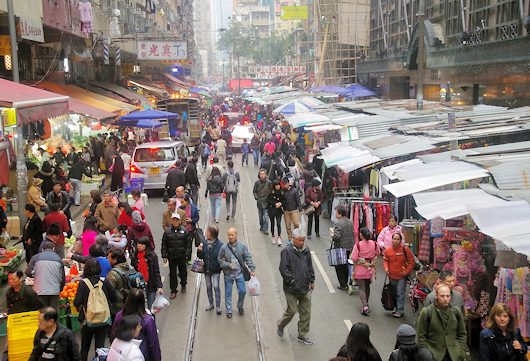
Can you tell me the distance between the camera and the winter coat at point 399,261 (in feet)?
33.4

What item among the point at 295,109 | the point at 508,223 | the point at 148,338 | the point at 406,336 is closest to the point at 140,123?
the point at 295,109

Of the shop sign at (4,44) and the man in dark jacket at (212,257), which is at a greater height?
the shop sign at (4,44)

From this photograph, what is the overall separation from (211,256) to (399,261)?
9.11 feet

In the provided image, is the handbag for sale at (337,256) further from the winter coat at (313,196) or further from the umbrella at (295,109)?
the umbrella at (295,109)

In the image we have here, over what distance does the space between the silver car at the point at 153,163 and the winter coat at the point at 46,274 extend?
1292cm

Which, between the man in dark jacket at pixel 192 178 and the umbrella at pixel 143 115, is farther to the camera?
the umbrella at pixel 143 115

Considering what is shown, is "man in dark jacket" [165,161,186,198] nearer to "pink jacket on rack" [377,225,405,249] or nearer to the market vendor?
"pink jacket on rack" [377,225,405,249]

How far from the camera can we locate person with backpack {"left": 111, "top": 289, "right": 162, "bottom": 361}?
6.80 metres

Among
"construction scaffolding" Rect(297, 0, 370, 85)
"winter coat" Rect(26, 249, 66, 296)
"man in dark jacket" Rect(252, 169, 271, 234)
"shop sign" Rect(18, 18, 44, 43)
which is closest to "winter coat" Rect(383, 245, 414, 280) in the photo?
"winter coat" Rect(26, 249, 66, 296)

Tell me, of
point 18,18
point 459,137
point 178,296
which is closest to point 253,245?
point 178,296

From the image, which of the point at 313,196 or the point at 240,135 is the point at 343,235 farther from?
the point at 240,135

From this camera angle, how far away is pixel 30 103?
12000 millimetres

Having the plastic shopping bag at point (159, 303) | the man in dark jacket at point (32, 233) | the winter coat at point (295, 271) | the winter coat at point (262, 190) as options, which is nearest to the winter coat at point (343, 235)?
the winter coat at point (295, 271)

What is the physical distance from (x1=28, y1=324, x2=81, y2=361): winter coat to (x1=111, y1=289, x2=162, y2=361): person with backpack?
41 centimetres
